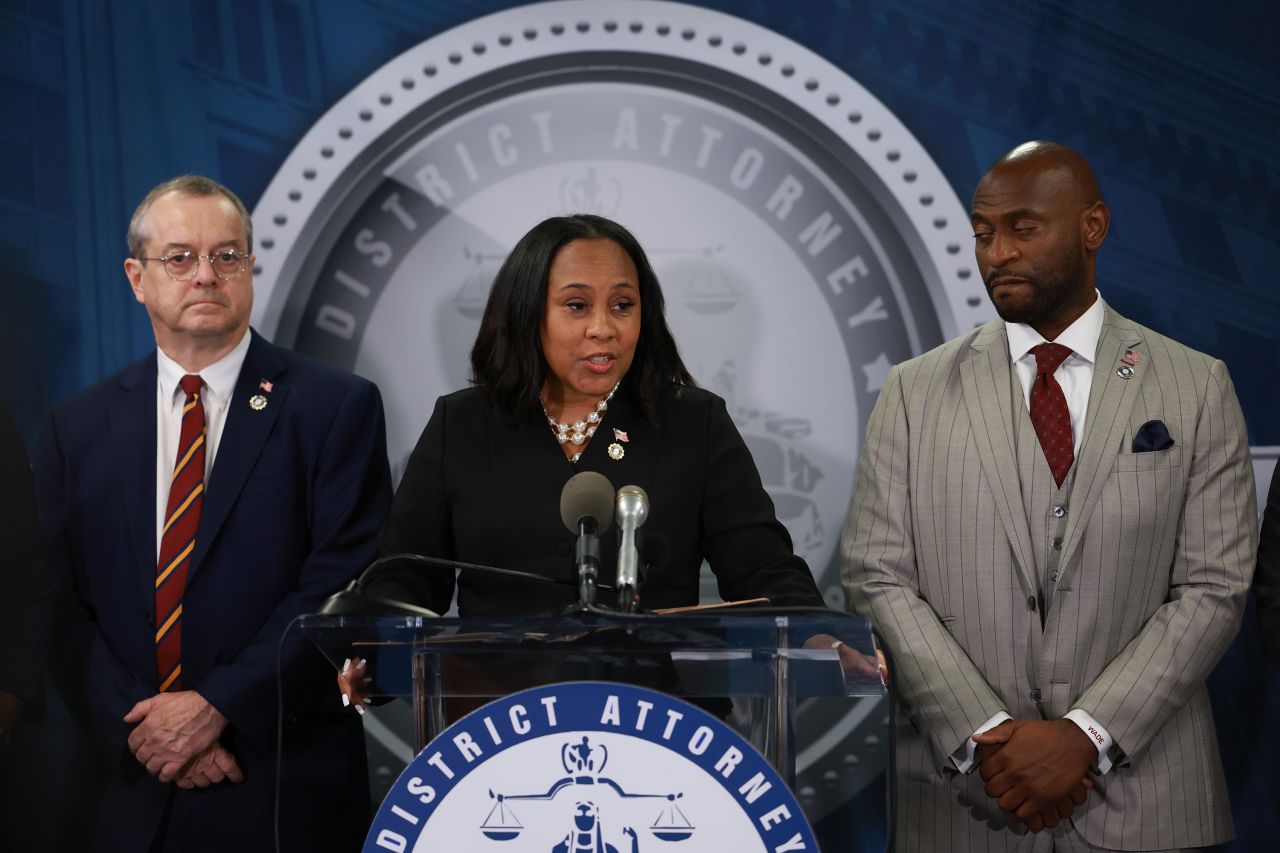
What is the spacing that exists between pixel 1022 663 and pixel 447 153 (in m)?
2.07

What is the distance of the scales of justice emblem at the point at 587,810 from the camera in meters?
1.84

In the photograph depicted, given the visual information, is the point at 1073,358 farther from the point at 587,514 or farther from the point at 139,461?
the point at 139,461

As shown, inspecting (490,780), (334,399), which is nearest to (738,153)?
(334,399)

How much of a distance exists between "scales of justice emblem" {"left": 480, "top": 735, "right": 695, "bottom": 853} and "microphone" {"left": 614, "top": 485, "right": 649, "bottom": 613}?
19cm

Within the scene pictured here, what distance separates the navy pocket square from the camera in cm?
272

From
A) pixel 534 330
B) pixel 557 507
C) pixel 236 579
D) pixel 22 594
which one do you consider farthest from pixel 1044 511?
pixel 22 594

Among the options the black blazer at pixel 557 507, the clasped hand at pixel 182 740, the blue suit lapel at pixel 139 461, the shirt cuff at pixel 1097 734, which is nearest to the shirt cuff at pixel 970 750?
the shirt cuff at pixel 1097 734

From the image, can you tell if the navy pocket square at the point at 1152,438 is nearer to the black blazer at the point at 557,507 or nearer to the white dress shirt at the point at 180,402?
the black blazer at the point at 557,507

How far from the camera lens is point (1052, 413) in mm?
2807

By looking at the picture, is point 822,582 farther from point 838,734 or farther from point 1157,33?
point 1157,33

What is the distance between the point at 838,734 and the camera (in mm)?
3670

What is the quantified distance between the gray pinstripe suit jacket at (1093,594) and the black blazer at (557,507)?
27 centimetres

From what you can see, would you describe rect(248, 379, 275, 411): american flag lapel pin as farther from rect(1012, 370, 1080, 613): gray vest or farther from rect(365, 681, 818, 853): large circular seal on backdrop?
rect(1012, 370, 1080, 613): gray vest

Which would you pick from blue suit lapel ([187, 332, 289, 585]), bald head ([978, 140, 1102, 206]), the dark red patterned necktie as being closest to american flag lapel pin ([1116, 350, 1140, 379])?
the dark red patterned necktie
